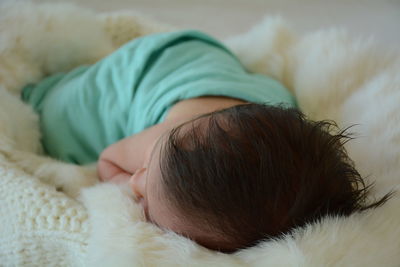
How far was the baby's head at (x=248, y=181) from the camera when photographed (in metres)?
0.52

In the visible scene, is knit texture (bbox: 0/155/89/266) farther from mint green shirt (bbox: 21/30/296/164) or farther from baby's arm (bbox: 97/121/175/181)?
mint green shirt (bbox: 21/30/296/164)

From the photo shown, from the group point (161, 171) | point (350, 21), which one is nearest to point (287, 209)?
point (161, 171)

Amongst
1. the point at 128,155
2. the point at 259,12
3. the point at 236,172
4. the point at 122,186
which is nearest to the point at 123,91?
the point at 128,155

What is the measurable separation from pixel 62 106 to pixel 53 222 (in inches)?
15.3

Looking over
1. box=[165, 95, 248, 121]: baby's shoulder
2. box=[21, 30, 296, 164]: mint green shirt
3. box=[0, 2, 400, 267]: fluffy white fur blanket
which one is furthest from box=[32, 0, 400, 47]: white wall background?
box=[165, 95, 248, 121]: baby's shoulder

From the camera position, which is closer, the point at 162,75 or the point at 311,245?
the point at 311,245

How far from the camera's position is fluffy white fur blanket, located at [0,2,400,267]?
50 centimetres

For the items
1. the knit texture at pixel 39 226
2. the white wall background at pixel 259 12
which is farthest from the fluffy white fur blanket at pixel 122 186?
the white wall background at pixel 259 12

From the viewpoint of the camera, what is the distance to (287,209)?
0.52 metres

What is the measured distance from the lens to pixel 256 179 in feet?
1.70

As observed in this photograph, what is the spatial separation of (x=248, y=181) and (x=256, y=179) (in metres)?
0.01

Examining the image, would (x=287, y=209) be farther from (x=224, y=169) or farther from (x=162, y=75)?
(x=162, y=75)

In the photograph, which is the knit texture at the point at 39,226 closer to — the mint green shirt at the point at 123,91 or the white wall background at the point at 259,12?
the mint green shirt at the point at 123,91

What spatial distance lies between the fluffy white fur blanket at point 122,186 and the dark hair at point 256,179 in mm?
26
